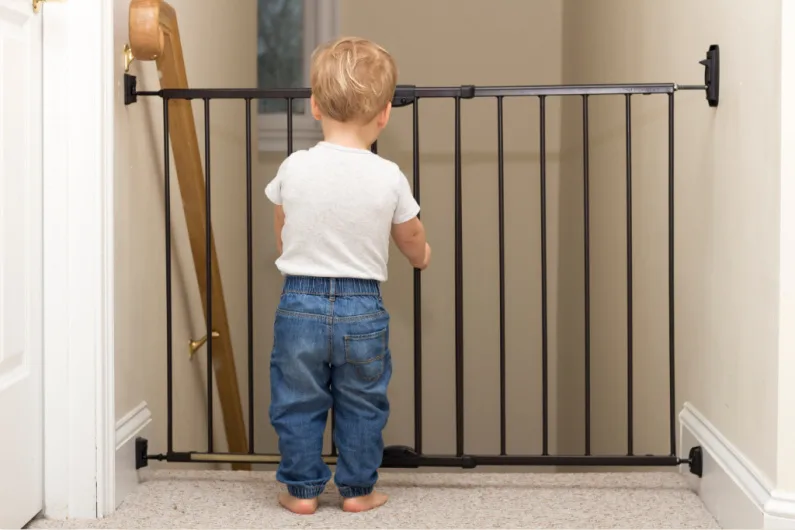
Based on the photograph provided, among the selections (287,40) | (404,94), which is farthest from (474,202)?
(404,94)

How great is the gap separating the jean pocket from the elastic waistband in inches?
3.4

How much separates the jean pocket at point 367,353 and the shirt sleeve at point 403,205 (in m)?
0.23

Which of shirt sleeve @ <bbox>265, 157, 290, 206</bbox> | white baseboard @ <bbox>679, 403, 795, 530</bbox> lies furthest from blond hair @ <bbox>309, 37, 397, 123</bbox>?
white baseboard @ <bbox>679, 403, 795, 530</bbox>

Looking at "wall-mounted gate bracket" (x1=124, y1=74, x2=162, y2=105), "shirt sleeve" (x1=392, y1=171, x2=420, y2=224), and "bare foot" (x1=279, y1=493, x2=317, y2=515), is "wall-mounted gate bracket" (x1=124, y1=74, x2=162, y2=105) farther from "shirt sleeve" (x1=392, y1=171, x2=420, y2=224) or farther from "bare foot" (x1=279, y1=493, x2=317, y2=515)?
"bare foot" (x1=279, y1=493, x2=317, y2=515)

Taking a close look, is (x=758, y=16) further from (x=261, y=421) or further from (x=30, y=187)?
(x=261, y=421)

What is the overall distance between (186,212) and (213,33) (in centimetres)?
95

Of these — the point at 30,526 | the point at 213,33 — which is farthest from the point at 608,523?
the point at 213,33

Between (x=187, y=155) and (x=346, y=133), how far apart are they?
640mm

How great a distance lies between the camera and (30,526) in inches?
65.9

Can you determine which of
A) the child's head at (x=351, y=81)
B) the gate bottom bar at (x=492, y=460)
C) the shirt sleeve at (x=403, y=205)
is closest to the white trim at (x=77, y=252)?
the gate bottom bar at (x=492, y=460)

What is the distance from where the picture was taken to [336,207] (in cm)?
169

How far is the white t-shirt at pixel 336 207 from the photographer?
169 centimetres

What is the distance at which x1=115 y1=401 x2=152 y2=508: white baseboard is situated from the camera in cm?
183

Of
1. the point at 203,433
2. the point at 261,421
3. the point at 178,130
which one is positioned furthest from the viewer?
the point at 261,421
